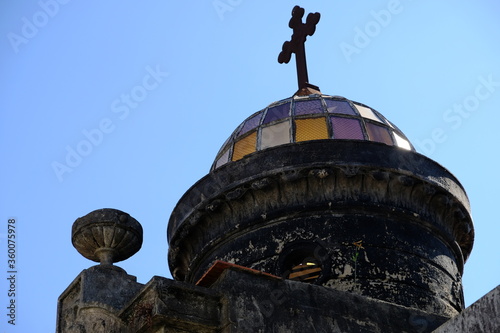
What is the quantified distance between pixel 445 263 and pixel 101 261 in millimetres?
4650

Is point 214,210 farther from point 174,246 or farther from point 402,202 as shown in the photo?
point 402,202

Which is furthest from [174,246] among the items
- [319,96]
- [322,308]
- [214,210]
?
[322,308]

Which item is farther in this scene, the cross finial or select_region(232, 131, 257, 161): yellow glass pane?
the cross finial

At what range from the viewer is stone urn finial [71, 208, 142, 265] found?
30.0 ft

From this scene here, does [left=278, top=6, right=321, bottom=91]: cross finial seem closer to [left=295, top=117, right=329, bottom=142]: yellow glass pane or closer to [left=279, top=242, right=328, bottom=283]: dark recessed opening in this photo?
[left=295, top=117, right=329, bottom=142]: yellow glass pane

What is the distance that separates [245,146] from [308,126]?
0.88 m

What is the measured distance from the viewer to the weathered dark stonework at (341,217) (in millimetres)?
10938

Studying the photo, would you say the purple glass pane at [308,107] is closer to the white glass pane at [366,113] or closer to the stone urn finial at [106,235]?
the white glass pane at [366,113]

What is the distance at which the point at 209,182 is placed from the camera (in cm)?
1184

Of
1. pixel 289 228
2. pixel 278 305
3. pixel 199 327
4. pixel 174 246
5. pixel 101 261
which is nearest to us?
pixel 199 327

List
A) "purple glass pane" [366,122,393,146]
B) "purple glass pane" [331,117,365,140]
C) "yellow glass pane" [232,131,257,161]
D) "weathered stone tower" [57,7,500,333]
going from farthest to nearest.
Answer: "purple glass pane" [366,122,393,146] < "yellow glass pane" [232,131,257,161] < "purple glass pane" [331,117,365,140] < "weathered stone tower" [57,7,500,333]

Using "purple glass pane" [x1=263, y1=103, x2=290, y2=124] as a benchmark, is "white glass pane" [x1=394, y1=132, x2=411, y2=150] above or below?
below

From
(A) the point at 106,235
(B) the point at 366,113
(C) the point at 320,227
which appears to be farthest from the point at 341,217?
(A) the point at 106,235

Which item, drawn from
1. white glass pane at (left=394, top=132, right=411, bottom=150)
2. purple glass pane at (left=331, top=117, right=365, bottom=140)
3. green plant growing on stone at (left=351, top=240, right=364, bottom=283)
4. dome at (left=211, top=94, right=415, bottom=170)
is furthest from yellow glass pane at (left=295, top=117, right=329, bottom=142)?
green plant growing on stone at (left=351, top=240, right=364, bottom=283)
